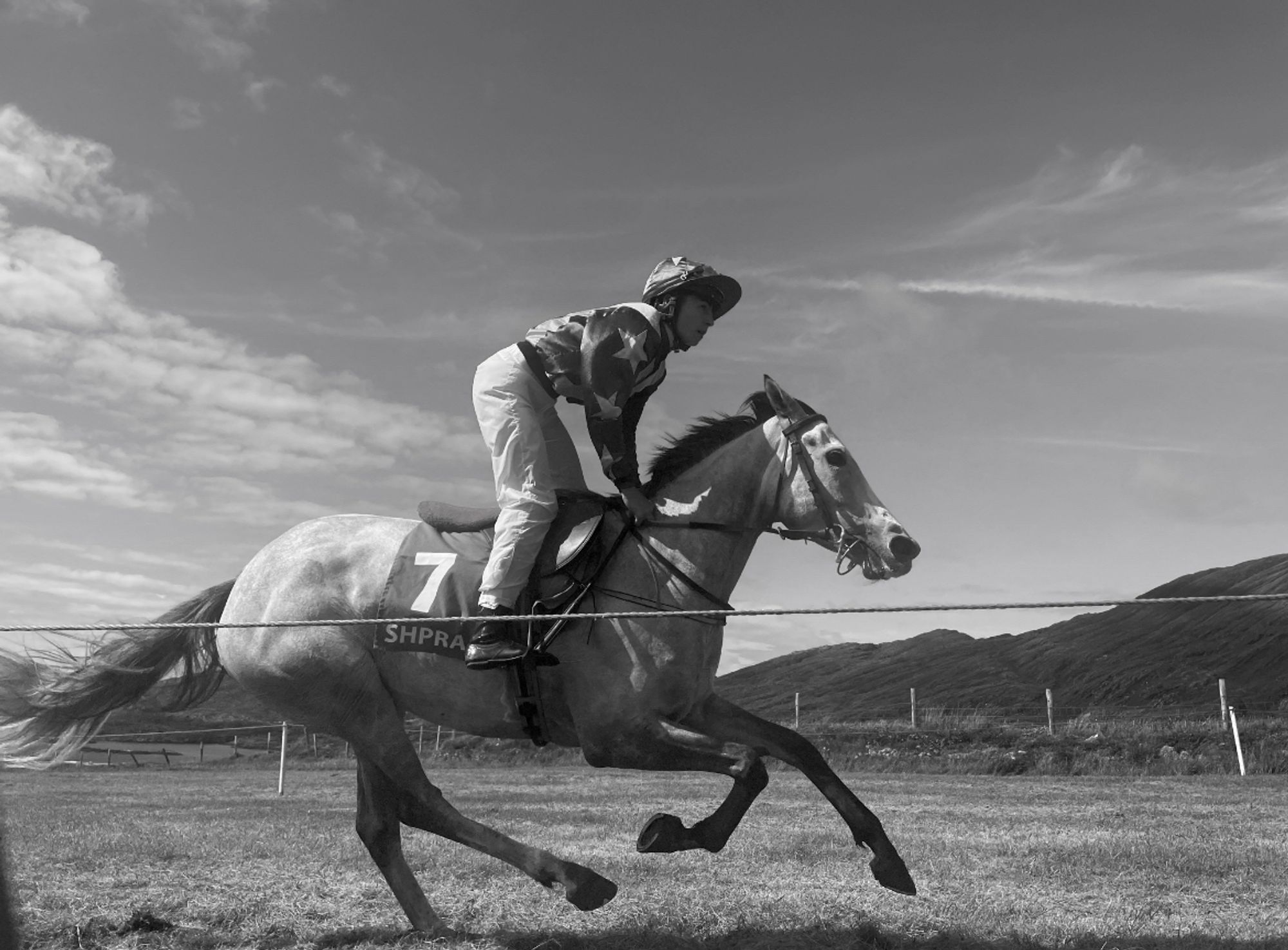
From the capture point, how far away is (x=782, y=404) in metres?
5.35

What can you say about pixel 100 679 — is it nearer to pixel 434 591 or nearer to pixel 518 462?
pixel 434 591

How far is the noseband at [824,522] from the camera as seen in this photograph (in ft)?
16.5

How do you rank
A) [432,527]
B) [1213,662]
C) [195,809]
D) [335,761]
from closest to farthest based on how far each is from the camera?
[432,527] → [195,809] → [335,761] → [1213,662]

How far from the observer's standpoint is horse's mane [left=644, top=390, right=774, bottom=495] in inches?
220

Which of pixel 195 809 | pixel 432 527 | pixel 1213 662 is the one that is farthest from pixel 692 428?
pixel 1213 662

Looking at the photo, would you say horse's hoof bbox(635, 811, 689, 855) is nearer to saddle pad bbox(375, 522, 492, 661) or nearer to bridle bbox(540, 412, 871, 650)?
bridle bbox(540, 412, 871, 650)

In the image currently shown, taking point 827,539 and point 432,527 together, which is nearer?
point 827,539

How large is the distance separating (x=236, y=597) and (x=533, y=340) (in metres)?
2.26

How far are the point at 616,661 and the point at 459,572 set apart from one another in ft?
3.16

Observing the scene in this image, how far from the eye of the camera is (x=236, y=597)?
591 cm

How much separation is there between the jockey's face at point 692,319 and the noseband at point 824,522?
663 mm

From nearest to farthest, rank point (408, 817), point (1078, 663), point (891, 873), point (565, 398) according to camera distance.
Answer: point (891, 873) < point (565, 398) < point (408, 817) < point (1078, 663)

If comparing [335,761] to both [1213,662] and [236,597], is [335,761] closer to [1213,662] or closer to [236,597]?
[236,597]

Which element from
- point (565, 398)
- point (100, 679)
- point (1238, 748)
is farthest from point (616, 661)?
point (1238, 748)
